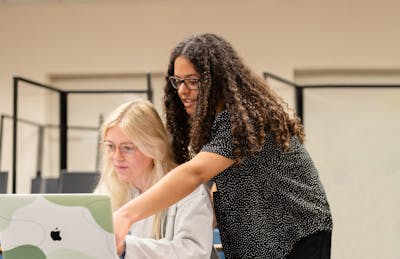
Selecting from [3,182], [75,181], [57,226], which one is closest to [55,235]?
[57,226]

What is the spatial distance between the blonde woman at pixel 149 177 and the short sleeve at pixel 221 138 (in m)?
0.19

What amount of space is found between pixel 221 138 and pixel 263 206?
0.63ft

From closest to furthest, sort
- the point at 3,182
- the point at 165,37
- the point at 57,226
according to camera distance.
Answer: the point at 57,226 → the point at 3,182 → the point at 165,37

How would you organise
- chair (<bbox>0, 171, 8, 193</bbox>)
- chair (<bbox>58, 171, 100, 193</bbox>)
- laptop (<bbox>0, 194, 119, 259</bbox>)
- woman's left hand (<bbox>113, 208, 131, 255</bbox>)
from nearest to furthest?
laptop (<bbox>0, 194, 119, 259</bbox>)
woman's left hand (<bbox>113, 208, 131, 255</bbox>)
chair (<bbox>58, 171, 100, 193</bbox>)
chair (<bbox>0, 171, 8, 193</bbox>)

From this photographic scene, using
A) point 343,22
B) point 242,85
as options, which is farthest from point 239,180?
point 343,22

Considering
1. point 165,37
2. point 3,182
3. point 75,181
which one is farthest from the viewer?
point 165,37

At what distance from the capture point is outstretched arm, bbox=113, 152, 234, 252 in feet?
4.21

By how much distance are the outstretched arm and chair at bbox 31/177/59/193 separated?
2896 mm

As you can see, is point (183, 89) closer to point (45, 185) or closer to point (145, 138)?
point (145, 138)

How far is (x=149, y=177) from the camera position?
66.6 inches

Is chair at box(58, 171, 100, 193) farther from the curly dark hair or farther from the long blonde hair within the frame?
the curly dark hair

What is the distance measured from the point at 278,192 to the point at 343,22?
4185 mm

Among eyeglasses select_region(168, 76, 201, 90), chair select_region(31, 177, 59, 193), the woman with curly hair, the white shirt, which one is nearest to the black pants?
the woman with curly hair

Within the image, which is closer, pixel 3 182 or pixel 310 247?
pixel 310 247
